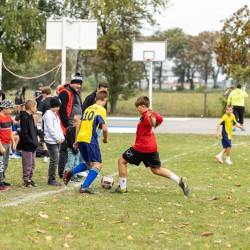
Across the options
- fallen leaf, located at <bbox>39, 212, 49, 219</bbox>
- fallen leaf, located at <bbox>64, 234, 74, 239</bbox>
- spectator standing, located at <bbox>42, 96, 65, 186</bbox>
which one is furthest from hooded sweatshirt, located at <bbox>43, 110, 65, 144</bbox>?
fallen leaf, located at <bbox>64, 234, 74, 239</bbox>

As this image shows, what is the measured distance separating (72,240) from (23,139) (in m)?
3.90

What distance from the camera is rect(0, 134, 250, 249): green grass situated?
6789 millimetres

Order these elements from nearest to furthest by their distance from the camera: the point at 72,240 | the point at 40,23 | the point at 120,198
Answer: the point at 72,240 < the point at 120,198 < the point at 40,23

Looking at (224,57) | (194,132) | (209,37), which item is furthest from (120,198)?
(209,37)

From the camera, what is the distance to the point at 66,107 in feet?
38.3

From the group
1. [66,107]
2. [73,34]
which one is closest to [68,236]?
[66,107]

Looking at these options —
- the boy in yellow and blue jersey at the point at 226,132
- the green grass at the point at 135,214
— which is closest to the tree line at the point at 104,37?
the boy in yellow and blue jersey at the point at 226,132

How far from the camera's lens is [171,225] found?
765 centimetres

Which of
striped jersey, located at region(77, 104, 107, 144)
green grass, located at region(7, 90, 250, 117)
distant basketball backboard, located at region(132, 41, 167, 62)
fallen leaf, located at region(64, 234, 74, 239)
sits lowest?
green grass, located at region(7, 90, 250, 117)

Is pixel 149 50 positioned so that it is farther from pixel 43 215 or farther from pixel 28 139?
pixel 43 215

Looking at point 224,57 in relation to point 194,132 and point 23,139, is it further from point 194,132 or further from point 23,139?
point 23,139

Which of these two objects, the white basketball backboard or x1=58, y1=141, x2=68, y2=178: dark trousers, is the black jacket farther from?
the white basketball backboard

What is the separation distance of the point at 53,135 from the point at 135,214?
2968 millimetres

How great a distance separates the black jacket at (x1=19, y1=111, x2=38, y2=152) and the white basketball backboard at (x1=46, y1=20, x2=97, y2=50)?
9.96 metres
